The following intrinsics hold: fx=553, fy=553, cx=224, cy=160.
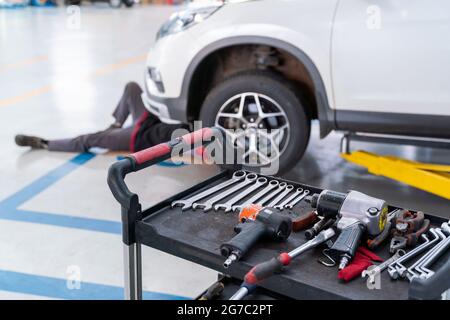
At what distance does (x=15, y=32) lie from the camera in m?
11.5

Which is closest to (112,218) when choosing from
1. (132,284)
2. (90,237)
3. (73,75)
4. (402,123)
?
(90,237)

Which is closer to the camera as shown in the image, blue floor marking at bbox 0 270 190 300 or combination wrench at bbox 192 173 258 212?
combination wrench at bbox 192 173 258 212

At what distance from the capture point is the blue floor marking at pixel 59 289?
A: 2.62m

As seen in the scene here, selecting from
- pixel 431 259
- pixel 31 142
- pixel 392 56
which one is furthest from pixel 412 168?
pixel 31 142

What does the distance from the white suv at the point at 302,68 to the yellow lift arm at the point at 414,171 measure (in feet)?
0.68

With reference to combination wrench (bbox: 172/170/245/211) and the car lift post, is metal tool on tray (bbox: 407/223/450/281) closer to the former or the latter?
combination wrench (bbox: 172/170/245/211)

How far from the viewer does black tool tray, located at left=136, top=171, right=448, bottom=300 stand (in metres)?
1.53

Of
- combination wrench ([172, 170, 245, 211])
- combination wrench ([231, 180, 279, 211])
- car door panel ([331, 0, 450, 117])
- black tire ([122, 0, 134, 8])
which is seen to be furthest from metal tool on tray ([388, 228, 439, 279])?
black tire ([122, 0, 134, 8])

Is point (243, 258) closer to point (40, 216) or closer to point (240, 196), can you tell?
point (240, 196)

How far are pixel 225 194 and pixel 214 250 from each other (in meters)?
0.47

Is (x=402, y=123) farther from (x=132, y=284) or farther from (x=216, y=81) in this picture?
(x=132, y=284)

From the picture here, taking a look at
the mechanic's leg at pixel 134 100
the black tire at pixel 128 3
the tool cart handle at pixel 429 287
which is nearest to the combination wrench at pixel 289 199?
the tool cart handle at pixel 429 287

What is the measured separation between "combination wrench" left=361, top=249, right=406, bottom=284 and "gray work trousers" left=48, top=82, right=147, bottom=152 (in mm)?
3115

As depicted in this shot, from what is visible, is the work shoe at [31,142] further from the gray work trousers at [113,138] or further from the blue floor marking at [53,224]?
the blue floor marking at [53,224]
